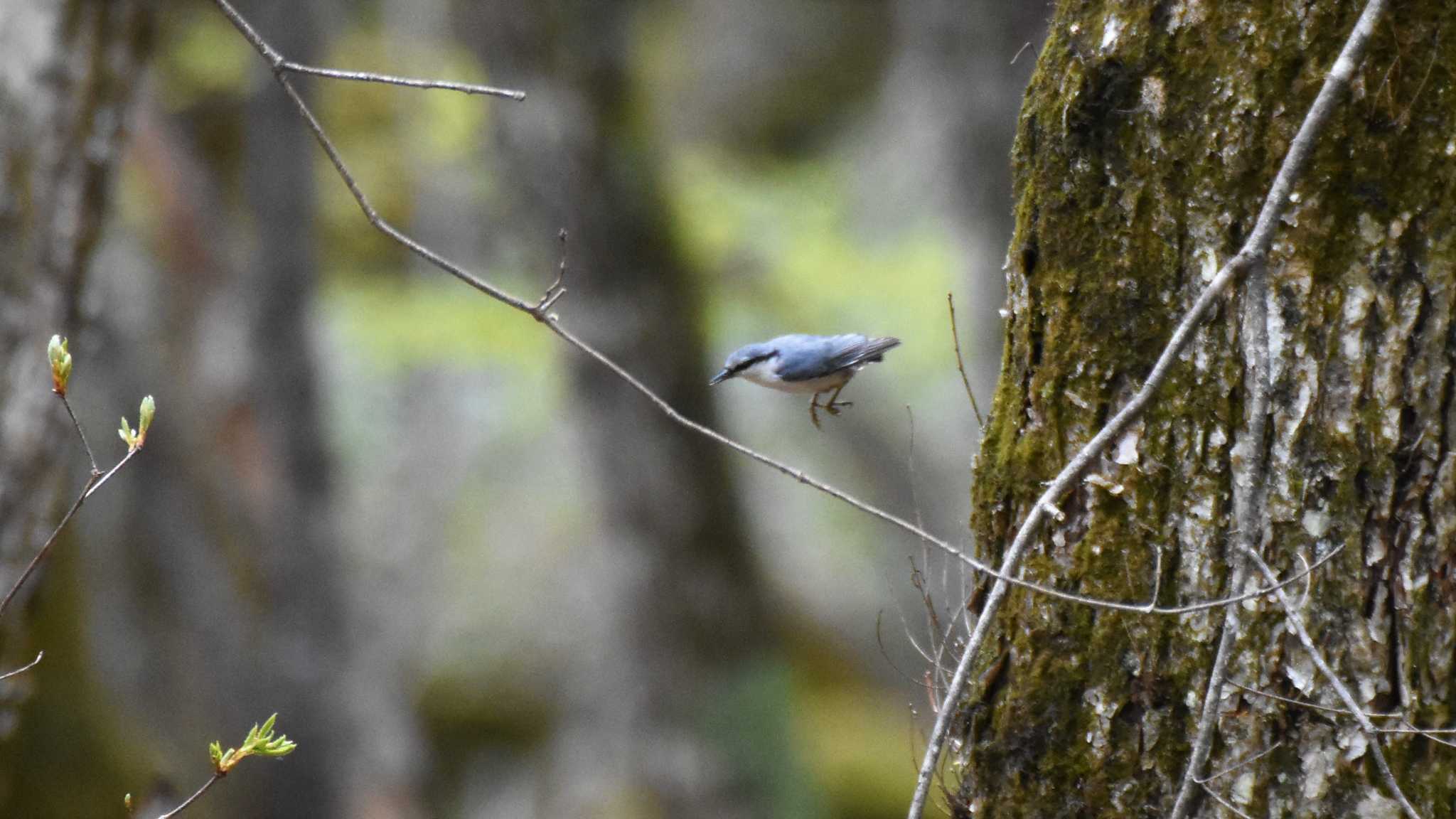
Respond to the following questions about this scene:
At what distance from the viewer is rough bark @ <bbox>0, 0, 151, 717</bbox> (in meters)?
3.12

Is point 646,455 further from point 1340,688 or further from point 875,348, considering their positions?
point 1340,688

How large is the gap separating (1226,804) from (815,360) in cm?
120

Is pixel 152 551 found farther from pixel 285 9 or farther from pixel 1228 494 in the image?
pixel 1228 494

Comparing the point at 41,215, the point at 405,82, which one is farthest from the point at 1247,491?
the point at 41,215

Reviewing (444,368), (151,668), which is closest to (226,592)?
(151,668)

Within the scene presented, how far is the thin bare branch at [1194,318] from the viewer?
1598mm

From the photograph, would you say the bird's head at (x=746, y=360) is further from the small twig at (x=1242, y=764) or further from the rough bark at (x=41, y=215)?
the rough bark at (x=41, y=215)

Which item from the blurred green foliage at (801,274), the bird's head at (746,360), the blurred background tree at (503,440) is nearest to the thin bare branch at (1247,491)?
the blurred background tree at (503,440)

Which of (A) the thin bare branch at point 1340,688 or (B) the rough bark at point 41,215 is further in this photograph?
(B) the rough bark at point 41,215

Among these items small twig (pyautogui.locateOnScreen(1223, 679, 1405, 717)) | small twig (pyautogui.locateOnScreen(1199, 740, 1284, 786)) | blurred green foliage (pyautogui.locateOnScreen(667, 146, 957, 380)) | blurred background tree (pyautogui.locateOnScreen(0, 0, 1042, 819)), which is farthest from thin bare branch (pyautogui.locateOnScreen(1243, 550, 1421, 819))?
blurred green foliage (pyautogui.locateOnScreen(667, 146, 957, 380))

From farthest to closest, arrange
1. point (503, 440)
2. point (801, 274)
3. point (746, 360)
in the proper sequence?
point (503, 440) < point (801, 274) < point (746, 360)

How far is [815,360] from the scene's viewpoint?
8.53 feet

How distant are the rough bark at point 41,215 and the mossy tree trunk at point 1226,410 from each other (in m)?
2.43

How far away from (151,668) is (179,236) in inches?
127
